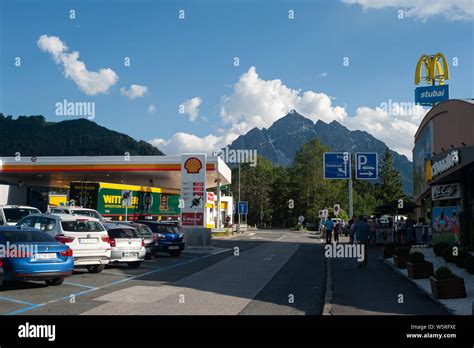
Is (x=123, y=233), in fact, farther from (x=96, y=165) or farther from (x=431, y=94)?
(x=431, y=94)

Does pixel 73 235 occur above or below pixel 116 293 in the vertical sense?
above

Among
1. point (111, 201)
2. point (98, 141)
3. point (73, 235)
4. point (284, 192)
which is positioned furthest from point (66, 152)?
point (73, 235)

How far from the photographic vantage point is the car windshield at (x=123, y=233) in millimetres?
17155

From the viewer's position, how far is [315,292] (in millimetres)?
12719

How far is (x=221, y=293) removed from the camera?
12.1 metres

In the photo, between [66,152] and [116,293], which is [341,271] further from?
[66,152]

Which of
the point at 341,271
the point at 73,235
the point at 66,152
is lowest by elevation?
the point at 341,271

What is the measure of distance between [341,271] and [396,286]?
12.6 ft

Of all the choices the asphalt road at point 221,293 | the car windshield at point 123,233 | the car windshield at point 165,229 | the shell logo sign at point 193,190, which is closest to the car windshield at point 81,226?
the asphalt road at point 221,293
